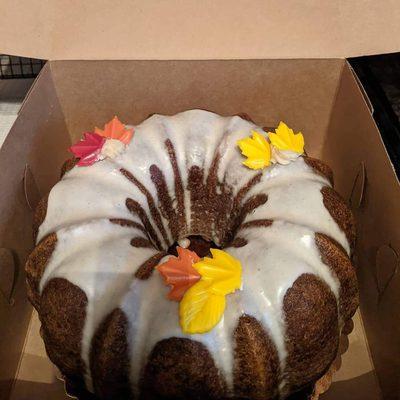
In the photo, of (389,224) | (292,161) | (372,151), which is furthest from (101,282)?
(372,151)

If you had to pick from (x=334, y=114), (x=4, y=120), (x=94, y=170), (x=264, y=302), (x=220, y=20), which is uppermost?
(x=4, y=120)

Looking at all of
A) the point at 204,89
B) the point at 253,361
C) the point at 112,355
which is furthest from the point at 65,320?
the point at 204,89

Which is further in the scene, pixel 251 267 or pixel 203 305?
pixel 251 267

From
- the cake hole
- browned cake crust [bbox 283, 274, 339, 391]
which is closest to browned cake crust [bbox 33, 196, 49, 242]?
the cake hole

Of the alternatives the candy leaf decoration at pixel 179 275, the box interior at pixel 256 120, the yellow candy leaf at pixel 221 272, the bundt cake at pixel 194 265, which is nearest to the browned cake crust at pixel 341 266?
the bundt cake at pixel 194 265

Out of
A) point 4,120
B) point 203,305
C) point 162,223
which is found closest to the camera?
point 203,305

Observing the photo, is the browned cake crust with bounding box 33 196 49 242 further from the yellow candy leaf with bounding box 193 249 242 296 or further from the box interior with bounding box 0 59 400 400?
the yellow candy leaf with bounding box 193 249 242 296

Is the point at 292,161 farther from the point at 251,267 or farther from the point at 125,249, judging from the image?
the point at 125,249
